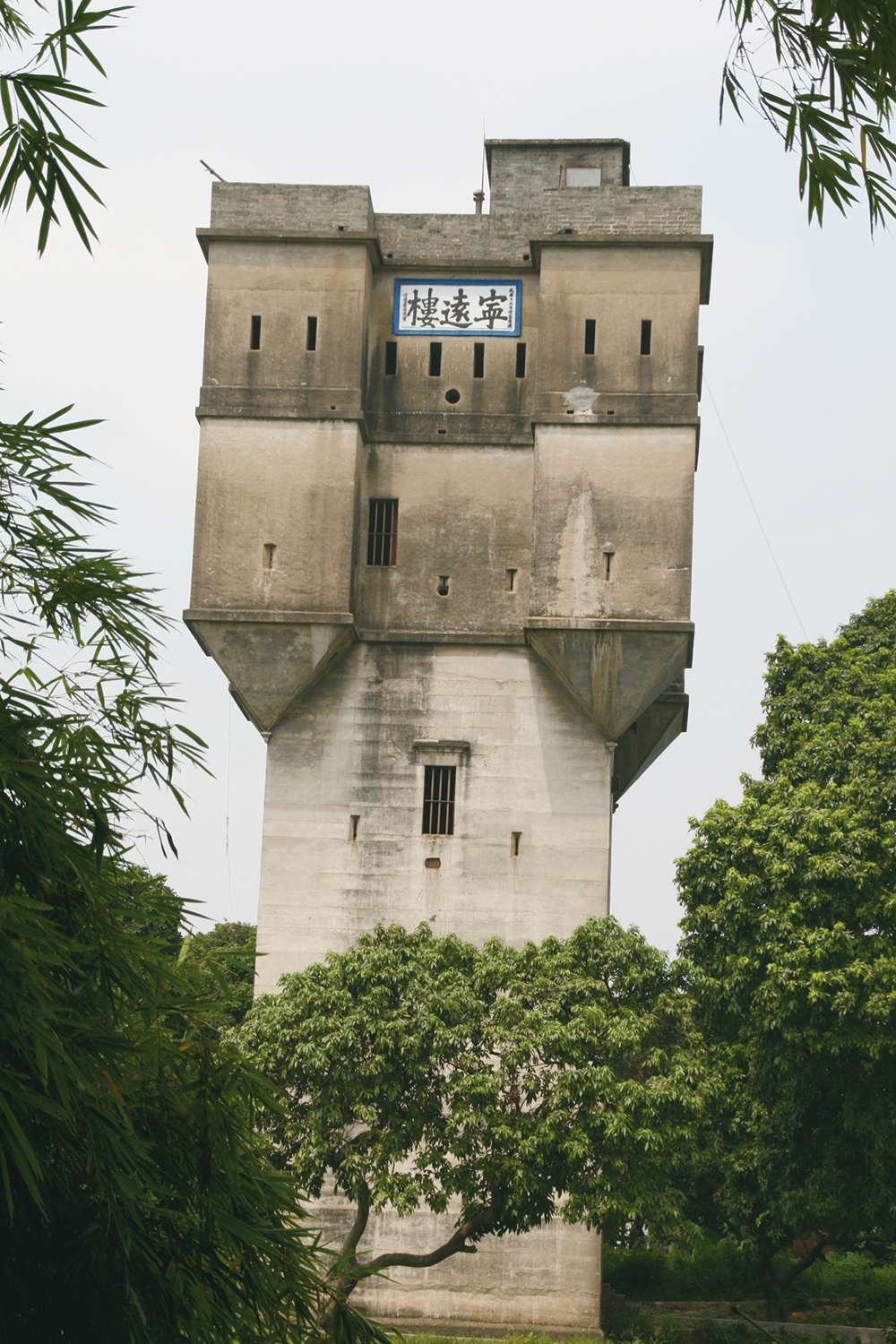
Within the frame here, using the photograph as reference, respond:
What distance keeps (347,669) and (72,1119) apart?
74.9ft

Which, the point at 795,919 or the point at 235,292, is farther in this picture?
the point at 235,292

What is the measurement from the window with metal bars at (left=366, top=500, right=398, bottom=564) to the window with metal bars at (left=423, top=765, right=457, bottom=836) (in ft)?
11.9

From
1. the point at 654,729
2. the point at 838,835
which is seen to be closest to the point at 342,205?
the point at 654,729

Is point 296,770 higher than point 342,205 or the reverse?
the reverse

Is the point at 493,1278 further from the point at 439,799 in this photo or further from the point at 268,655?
the point at 268,655

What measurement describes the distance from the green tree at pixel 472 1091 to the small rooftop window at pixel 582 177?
15.8 metres

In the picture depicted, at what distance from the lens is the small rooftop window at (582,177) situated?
108 feet

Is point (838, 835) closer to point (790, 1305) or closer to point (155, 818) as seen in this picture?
point (790, 1305)

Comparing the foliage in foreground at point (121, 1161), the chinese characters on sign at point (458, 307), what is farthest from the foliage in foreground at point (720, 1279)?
the foliage in foreground at point (121, 1161)

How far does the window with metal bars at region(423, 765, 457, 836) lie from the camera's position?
28.6 meters

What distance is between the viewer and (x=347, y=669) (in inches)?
1150

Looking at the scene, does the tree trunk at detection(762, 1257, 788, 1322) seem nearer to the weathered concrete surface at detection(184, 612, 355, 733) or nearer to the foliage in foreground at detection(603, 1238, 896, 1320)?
the foliage in foreground at detection(603, 1238, 896, 1320)

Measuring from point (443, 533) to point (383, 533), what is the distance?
100cm

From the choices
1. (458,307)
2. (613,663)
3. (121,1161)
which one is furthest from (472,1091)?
(121,1161)
